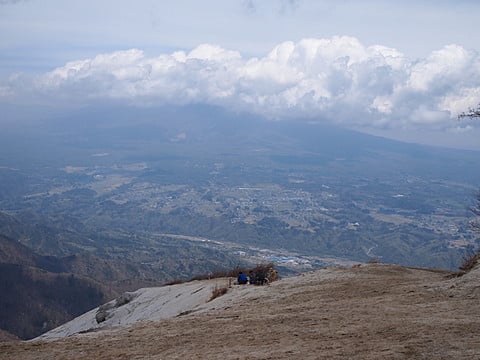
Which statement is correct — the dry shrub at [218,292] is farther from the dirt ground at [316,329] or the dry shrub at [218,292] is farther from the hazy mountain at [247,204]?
the hazy mountain at [247,204]

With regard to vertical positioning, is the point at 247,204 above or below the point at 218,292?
below

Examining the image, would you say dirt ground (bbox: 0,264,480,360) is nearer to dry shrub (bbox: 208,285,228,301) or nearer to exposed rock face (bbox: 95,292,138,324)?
dry shrub (bbox: 208,285,228,301)

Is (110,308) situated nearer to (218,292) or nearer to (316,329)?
(218,292)

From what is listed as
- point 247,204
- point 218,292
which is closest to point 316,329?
point 218,292

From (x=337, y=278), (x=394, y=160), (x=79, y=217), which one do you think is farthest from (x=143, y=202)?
(x=337, y=278)

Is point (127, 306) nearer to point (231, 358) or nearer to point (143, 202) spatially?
point (231, 358)

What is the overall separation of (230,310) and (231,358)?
431 centimetres

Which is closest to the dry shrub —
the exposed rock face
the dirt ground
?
the dirt ground

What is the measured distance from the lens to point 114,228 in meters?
108

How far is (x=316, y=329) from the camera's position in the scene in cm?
976

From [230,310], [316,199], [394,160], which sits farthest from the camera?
[394,160]

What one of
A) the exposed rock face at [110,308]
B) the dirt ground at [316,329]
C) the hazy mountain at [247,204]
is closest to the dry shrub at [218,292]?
the dirt ground at [316,329]

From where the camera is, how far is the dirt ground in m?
8.28

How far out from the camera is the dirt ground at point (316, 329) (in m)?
8.28
